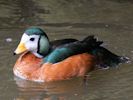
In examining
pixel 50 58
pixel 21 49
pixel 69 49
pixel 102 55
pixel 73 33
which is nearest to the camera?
pixel 21 49

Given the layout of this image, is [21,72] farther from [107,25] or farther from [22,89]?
[107,25]

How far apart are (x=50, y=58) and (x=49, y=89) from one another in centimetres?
55

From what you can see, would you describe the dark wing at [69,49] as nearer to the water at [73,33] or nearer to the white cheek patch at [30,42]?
the white cheek patch at [30,42]

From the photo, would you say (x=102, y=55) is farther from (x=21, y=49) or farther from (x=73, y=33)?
(x=73, y=33)

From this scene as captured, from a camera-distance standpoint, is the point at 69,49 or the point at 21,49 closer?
the point at 21,49

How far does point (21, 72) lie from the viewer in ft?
32.4

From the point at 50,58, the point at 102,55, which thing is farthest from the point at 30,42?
the point at 102,55

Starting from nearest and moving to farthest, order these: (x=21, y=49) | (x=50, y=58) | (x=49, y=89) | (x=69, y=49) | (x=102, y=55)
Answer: (x=49, y=89) < (x=21, y=49) < (x=50, y=58) < (x=69, y=49) < (x=102, y=55)

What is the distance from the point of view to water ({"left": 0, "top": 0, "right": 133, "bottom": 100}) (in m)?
9.30

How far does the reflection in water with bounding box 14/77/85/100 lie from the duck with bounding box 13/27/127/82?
3.8 inches

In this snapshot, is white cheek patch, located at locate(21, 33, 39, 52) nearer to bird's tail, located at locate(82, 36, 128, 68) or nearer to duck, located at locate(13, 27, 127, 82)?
duck, located at locate(13, 27, 127, 82)

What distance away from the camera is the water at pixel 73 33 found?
9.30 metres

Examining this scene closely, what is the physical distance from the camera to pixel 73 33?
461 inches

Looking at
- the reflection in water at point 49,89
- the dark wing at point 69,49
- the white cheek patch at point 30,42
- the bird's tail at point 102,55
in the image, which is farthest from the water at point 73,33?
the white cheek patch at point 30,42
